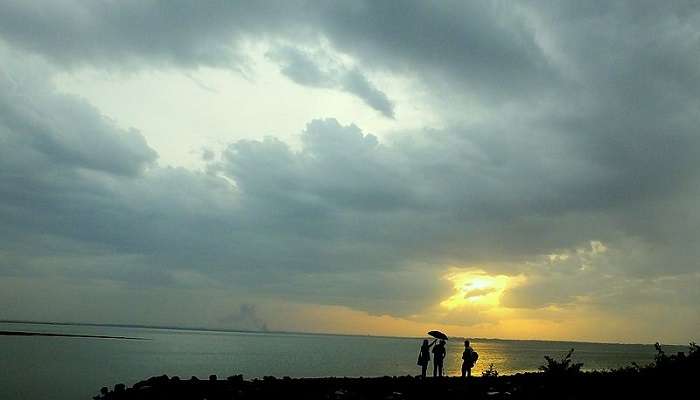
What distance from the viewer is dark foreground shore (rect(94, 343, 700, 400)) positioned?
66.5ft

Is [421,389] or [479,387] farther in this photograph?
[479,387]

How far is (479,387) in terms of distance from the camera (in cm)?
2678

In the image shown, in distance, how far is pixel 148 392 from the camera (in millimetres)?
27109

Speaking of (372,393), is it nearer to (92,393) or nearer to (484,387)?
(484,387)

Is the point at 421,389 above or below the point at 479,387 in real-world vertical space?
below

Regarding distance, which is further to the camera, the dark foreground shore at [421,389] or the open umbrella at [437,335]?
the open umbrella at [437,335]

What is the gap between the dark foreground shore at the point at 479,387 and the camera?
2028cm

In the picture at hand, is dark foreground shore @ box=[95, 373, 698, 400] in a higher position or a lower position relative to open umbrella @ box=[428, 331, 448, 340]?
lower

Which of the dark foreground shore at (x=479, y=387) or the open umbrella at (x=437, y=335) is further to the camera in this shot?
the open umbrella at (x=437, y=335)

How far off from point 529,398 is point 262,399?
1080cm

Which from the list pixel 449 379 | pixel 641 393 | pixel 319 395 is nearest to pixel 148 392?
pixel 319 395

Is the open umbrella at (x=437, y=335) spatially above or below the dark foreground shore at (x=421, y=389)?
above

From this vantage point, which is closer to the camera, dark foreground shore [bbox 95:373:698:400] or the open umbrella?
dark foreground shore [bbox 95:373:698:400]

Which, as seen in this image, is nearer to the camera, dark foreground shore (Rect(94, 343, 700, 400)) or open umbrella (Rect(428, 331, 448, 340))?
dark foreground shore (Rect(94, 343, 700, 400))
